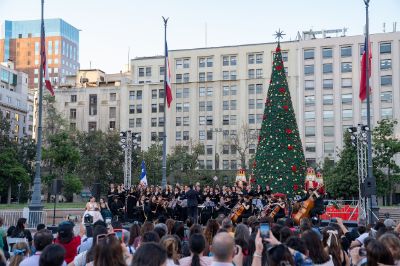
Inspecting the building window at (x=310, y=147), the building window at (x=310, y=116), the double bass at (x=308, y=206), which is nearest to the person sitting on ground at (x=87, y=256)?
the double bass at (x=308, y=206)

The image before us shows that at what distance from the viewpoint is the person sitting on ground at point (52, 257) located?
5.46 meters

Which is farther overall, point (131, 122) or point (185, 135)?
point (131, 122)

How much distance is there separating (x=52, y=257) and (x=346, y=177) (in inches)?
1901

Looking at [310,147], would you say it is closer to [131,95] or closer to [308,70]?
[308,70]

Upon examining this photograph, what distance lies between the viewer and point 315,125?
270ft

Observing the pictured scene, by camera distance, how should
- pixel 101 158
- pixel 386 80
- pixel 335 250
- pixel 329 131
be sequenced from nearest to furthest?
pixel 335 250 → pixel 101 158 → pixel 386 80 → pixel 329 131

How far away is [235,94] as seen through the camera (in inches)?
3445

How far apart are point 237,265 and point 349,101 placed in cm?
7780

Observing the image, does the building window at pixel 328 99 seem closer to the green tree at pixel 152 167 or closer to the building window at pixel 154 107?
the building window at pixel 154 107

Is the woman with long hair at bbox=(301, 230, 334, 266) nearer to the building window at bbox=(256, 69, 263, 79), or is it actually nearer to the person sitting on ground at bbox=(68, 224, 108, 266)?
the person sitting on ground at bbox=(68, 224, 108, 266)

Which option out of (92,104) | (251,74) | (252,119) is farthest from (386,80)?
(92,104)

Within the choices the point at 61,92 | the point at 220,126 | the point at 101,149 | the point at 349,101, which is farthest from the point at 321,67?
the point at 61,92

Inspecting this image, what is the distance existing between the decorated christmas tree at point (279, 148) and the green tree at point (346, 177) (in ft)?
73.3

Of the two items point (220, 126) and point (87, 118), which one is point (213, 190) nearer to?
point (220, 126)
